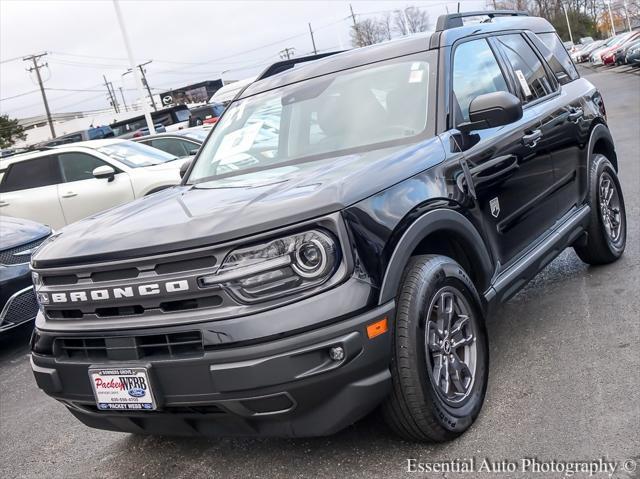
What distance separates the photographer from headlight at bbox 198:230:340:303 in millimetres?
2662

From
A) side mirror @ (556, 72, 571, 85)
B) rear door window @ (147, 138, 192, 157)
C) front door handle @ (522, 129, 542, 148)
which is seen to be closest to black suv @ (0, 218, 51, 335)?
front door handle @ (522, 129, 542, 148)

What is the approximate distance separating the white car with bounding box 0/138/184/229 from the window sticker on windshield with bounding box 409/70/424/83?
6026mm

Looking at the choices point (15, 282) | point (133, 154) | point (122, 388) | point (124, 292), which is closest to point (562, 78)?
point (124, 292)

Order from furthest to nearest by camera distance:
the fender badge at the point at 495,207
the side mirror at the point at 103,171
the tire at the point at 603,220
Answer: the side mirror at the point at 103,171 → the tire at the point at 603,220 → the fender badge at the point at 495,207

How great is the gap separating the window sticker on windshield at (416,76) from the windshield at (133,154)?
21.6ft

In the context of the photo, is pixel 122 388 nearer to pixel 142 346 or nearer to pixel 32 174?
pixel 142 346

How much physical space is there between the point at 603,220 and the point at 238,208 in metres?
3.30

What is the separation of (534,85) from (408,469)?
2864mm

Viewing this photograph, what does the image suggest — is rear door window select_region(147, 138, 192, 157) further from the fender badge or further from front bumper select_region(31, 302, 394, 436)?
front bumper select_region(31, 302, 394, 436)

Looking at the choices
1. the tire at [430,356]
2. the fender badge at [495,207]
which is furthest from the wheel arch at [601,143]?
the tire at [430,356]

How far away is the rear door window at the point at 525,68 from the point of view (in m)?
4.57

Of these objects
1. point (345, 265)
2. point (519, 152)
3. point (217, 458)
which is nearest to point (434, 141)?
point (519, 152)

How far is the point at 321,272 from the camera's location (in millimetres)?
2668

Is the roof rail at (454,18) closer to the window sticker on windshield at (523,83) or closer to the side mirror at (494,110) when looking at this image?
the window sticker on windshield at (523,83)
